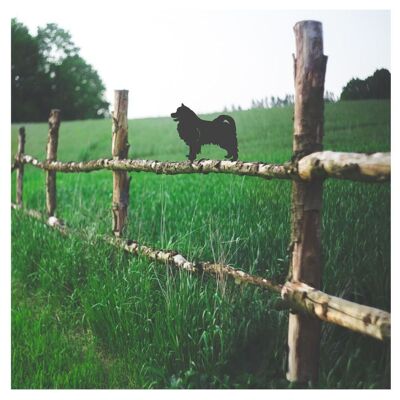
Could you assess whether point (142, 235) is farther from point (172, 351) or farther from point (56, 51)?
point (56, 51)

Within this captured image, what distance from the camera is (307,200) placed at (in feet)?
8.39

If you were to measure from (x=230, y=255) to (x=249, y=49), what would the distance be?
3.72 ft

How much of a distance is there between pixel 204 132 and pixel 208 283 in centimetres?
80

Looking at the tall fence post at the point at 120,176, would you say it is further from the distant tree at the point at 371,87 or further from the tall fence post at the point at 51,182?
the distant tree at the point at 371,87

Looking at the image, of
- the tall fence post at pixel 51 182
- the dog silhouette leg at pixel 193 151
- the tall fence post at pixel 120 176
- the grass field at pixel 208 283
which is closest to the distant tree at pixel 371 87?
the grass field at pixel 208 283

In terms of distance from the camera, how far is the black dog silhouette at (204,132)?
300 centimetres

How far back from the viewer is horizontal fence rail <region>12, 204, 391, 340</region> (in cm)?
231

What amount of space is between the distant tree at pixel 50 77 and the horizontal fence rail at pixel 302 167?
47 cm

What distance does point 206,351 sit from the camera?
2775mm

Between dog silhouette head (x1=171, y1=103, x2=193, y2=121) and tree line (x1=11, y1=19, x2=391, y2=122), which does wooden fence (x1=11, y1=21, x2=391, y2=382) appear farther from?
tree line (x1=11, y1=19, x2=391, y2=122)

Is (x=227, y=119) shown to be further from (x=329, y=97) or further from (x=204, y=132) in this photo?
(x=329, y=97)

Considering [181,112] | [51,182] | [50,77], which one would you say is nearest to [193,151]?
[181,112]

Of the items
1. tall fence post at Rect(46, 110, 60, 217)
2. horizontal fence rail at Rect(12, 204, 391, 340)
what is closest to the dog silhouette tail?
horizontal fence rail at Rect(12, 204, 391, 340)

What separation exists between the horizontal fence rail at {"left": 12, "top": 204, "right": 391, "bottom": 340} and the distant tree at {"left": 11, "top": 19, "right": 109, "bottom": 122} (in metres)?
1.12
